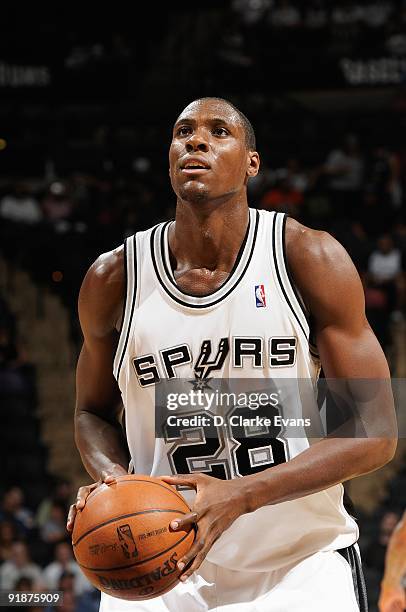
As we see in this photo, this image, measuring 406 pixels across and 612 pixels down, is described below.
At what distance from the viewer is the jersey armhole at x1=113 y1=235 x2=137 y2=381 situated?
10.5 feet

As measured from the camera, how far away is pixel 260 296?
3.10 metres

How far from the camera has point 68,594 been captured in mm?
6297

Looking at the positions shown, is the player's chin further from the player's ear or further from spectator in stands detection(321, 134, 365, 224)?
spectator in stands detection(321, 134, 365, 224)

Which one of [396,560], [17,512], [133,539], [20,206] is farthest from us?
[20,206]

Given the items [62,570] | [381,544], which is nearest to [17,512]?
[62,570]

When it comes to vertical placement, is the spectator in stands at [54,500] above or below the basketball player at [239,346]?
below

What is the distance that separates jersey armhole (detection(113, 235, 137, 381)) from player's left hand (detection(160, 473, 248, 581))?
580 mm

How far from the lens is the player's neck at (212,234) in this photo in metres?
3.19

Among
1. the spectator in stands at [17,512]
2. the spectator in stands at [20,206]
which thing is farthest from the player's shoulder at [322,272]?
the spectator in stands at [20,206]

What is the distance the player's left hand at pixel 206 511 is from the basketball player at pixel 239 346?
0.20 meters

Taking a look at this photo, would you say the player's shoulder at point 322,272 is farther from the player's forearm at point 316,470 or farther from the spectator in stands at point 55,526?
the spectator in stands at point 55,526

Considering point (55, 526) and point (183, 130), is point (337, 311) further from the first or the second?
point (55, 526)

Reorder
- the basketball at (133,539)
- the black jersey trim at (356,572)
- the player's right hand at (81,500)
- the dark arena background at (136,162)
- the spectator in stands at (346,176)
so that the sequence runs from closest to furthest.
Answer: the basketball at (133,539)
the player's right hand at (81,500)
the black jersey trim at (356,572)
the dark arena background at (136,162)
the spectator in stands at (346,176)

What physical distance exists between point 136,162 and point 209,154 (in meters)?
7.30
